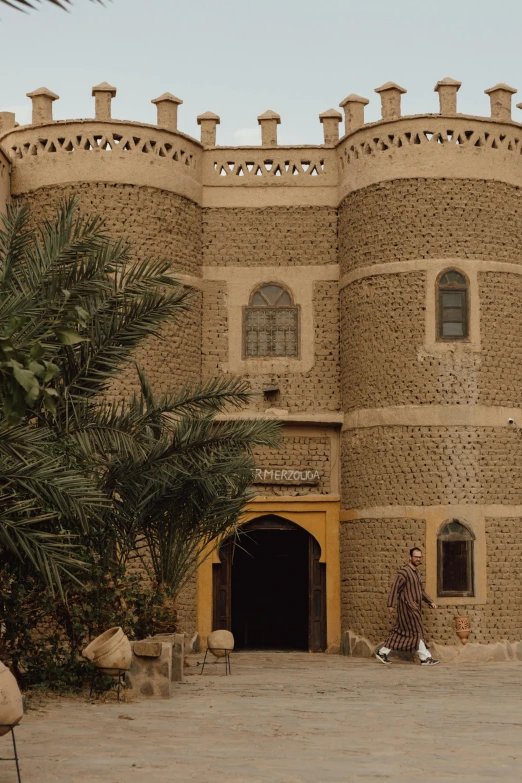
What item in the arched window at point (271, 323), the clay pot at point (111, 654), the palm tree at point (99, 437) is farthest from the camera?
the arched window at point (271, 323)

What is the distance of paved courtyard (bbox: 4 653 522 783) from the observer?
8.59 meters

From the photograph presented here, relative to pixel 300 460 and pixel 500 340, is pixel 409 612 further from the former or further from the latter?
pixel 500 340

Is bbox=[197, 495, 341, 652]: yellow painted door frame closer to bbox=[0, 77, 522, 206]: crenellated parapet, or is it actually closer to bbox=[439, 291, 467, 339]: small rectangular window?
bbox=[439, 291, 467, 339]: small rectangular window

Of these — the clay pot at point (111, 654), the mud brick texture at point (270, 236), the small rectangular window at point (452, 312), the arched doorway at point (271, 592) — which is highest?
the mud brick texture at point (270, 236)

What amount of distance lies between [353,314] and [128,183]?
442 centimetres

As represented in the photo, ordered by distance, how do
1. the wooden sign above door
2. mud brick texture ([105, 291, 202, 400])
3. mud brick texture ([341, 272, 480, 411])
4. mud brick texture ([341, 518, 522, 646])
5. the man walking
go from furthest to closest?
1. the wooden sign above door
2. mud brick texture ([105, 291, 202, 400])
3. mud brick texture ([341, 272, 480, 411])
4. mud brick texture ([341, 518, 522, 646])
5. the man walking

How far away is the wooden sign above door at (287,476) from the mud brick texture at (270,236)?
3.65 m

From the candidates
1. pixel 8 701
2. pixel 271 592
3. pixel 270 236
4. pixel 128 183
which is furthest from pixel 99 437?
pixel 271 592

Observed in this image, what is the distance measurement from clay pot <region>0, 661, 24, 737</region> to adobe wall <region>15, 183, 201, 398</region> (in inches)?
528

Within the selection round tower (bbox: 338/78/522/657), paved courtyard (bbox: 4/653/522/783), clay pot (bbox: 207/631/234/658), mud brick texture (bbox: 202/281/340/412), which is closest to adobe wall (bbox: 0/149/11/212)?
mud brick texture (bbox: 202/281/340/412)

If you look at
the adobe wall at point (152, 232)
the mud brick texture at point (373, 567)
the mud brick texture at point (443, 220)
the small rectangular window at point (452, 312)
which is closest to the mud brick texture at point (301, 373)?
the adobe wall at point (152, 232)

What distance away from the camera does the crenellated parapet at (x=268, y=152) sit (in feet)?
70.5

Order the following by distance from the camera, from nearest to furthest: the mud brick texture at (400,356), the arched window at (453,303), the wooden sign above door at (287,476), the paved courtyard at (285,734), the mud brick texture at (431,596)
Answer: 1. the paved courtyard at (285,734)
2. the mud brick texture at (431,596)
3. the mud brick texture at (400,356)
4. the arched window at (453,303)
5. the wooden sign above door at (287,476)

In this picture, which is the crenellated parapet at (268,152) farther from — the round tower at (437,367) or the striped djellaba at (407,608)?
the striped djellaba at (407,608)
